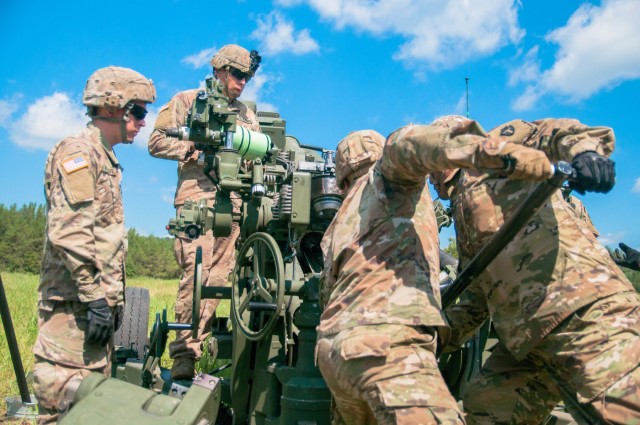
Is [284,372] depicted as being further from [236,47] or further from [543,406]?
[236,47]

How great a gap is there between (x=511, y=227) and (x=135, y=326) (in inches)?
179

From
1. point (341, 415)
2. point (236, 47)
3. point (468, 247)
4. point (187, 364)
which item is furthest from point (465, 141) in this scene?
point (236, 47)

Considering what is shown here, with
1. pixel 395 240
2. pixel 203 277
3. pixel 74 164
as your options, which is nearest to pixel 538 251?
pixel 395 240

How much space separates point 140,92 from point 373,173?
2201mm

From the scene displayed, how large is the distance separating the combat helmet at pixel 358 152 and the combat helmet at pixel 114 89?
1754 mm

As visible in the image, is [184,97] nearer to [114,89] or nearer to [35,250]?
[114,89]

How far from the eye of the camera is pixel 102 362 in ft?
14.7

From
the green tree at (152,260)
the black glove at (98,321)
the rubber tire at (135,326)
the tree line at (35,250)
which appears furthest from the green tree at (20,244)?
the black glove at (98,321)

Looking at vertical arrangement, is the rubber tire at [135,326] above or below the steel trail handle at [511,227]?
below

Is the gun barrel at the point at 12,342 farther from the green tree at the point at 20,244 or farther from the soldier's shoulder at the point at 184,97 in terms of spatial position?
the green tree at the point at 20,244

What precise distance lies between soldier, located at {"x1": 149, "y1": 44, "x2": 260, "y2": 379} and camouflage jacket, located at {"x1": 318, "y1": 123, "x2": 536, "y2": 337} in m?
3.23

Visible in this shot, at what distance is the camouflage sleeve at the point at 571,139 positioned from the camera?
128 inches

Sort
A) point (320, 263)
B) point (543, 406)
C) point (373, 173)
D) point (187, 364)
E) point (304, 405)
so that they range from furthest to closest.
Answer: point (187, 364), point (320, 263), point (304, 405), point (543, 406), point (373, 173)

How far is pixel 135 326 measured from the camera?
268 inches
